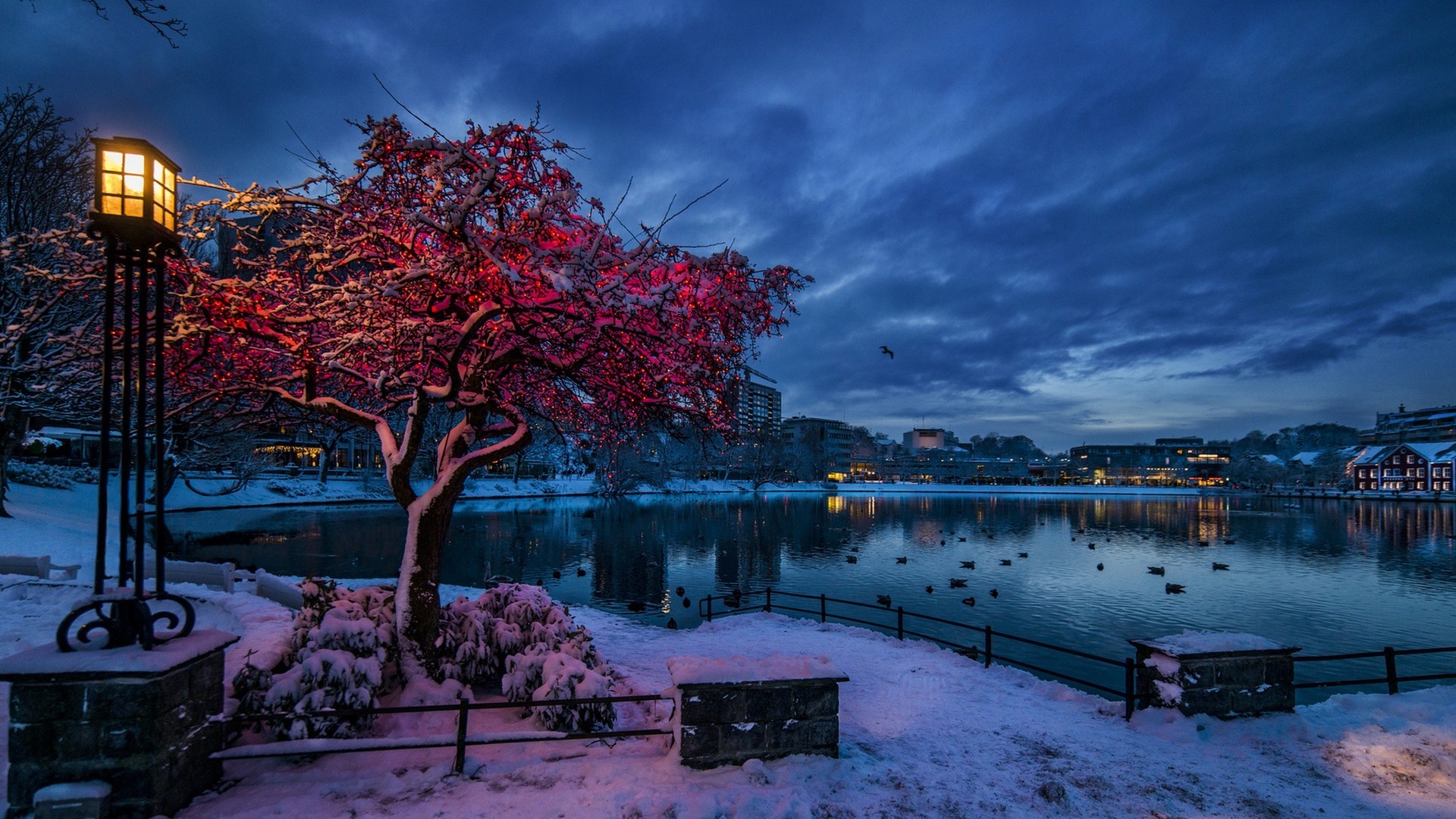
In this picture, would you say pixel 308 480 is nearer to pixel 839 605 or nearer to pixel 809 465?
pixel 839 605

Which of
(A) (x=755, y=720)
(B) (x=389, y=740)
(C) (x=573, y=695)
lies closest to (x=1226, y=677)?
(A) (x=755, y=720)

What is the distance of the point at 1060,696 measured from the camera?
962cm

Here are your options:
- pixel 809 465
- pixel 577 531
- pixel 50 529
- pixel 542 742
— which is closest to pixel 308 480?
pixel 577 531

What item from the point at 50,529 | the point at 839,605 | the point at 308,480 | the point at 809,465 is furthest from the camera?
the point at 809,465

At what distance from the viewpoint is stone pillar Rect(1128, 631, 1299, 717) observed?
779 cm

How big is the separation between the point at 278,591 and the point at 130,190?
12478mm

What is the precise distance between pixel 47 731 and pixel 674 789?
499 cm

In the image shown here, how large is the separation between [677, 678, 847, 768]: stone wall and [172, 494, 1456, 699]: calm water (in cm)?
1472

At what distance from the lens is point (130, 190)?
5.81 m

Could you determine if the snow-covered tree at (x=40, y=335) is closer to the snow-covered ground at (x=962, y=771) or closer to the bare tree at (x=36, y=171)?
the bare tree at (x=36, y=171)

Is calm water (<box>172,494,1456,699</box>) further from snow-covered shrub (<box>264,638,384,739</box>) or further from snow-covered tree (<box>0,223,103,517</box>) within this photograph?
snow-covered shrub (<box>264,638,384,739</box>)

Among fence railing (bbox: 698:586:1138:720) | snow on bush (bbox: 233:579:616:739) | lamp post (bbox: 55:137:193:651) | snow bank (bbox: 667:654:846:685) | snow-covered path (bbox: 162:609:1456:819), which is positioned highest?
lamp post (bbox: 55:137:193:651)

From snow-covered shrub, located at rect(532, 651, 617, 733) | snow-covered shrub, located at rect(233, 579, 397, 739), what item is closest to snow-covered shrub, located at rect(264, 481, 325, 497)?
snow-covered shrub, located at rect(233, 579, 397, 739)

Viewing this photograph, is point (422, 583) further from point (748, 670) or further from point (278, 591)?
point (278, 591)
